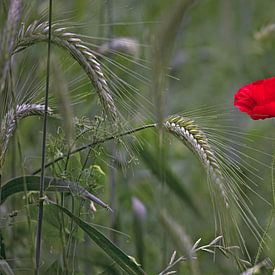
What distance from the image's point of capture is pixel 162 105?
1.52 m

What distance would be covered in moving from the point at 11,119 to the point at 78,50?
173 mm

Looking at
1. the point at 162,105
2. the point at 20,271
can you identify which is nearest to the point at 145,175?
the point at 20,271

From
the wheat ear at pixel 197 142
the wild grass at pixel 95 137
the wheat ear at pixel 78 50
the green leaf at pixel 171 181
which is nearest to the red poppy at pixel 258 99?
the wild grass at pixel 95 137

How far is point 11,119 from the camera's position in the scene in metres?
1.82

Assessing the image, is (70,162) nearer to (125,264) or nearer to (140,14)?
(125,264)

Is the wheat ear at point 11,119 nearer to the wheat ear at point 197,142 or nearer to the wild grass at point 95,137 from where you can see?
the wild grass at point 95,137

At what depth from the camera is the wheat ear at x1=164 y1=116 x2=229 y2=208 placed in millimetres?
1735

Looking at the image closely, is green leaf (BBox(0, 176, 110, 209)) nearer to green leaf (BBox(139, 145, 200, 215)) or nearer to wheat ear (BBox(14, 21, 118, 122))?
wheat ear (BBox(14, 21, 118, 122))

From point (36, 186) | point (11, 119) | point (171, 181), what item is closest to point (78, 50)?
point (11, 119)

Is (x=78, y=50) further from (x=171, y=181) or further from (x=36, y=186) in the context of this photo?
(x=171, y=181)

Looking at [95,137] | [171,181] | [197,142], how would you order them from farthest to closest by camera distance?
[171,181]
[95,137]
[197,142]

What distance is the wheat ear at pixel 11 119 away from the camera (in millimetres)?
1769

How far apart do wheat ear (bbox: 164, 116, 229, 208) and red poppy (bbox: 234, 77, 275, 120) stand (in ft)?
0.47

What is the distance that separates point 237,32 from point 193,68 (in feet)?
1.06
